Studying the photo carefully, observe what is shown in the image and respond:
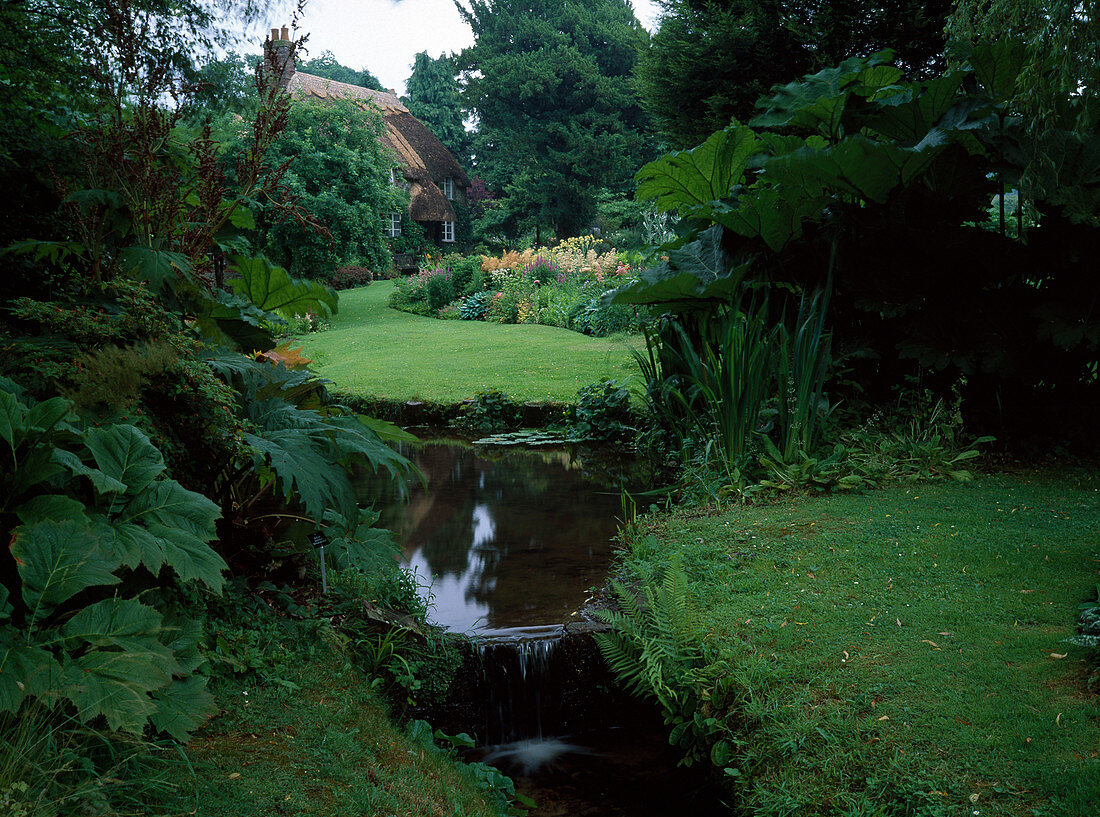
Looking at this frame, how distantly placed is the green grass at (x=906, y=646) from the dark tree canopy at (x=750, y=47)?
8.40 m

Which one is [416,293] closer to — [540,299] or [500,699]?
[540,299]

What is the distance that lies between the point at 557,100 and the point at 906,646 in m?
33.9

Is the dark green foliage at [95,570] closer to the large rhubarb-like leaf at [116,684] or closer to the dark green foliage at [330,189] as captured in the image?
the large rhubarb-like leaf at [116,684]

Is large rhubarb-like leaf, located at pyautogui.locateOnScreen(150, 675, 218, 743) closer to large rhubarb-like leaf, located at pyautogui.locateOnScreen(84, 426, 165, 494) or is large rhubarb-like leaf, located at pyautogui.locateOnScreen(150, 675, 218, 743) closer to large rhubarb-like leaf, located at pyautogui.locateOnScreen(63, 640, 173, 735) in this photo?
large rhubarb-like leaf, located at pyautogui.locateOnScreen(63, 640, 173, 735)

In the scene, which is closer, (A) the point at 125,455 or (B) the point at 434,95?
(A) the point at 125,455

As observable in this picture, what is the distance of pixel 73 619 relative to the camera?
192cm

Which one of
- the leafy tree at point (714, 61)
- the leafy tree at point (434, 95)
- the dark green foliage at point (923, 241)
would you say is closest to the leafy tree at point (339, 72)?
the leafy tree at point (434, 95)

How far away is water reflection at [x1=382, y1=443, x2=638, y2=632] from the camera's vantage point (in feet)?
13.3

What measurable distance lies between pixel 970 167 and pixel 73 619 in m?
5.87

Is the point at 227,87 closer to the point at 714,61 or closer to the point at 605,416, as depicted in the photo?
the point at 605,416

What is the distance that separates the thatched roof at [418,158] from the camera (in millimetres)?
33188

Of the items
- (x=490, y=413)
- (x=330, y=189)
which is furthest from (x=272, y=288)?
(x=330, y=189)

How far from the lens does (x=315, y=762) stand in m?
2.21

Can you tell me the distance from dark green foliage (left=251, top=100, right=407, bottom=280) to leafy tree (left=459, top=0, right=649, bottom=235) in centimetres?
1203
